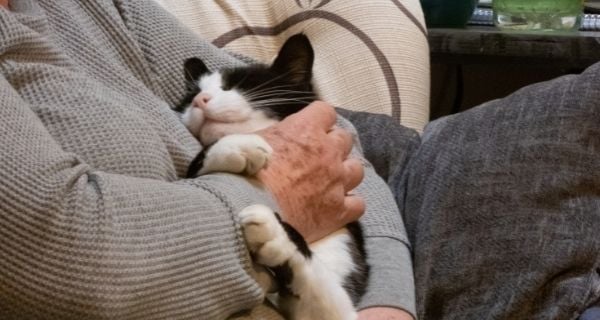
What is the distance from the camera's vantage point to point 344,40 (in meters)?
1.66

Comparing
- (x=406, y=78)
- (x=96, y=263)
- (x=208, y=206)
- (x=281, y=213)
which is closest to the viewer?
(x=96, y=263)

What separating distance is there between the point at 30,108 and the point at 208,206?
216 mm

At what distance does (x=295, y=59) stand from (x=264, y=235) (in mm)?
523

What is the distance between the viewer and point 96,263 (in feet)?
2.41

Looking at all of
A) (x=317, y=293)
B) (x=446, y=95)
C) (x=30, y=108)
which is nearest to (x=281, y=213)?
(x=317, y=293)

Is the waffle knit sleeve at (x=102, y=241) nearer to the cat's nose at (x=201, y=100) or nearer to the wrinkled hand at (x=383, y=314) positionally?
the wrinkled hand at (x=383, y=314)

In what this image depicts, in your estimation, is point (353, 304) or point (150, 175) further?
point (353, 304)

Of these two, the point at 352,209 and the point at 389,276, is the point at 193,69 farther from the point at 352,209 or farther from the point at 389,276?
the point at 389,276

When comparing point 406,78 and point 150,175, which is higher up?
point 150,175

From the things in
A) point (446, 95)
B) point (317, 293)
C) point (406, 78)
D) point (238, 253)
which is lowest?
point (446, 95)

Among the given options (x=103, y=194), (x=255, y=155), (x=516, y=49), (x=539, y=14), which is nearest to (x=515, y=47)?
(x=516, y=49)

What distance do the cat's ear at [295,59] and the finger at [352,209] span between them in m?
0.25

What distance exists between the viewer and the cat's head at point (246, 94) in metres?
1.22

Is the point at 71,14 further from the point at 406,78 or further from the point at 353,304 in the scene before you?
the point at 406,78
